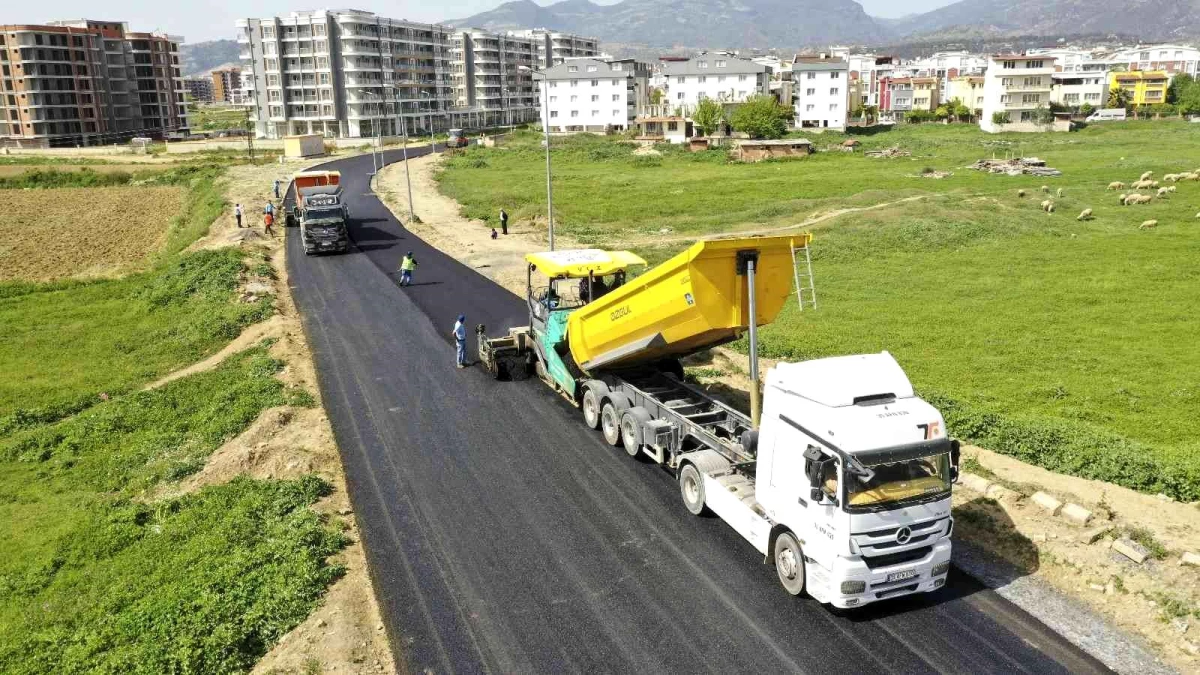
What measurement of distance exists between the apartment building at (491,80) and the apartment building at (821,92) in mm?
54692

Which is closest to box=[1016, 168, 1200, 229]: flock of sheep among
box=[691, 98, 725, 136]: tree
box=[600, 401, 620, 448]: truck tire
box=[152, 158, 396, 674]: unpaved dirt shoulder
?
box=[600, 401, 620, 448]: truck tire

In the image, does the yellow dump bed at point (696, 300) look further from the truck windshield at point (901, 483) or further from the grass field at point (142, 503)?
the grass field at point (142, 503)

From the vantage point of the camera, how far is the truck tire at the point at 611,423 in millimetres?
18391

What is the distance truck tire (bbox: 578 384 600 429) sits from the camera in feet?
63.4

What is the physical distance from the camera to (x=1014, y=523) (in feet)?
48.5

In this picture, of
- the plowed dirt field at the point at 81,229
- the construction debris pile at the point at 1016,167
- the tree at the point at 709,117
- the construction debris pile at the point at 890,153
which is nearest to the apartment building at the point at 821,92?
the tree at the point at 709,117

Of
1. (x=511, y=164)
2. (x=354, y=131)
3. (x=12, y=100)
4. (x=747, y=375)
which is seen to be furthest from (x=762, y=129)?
(x=12, y=100)

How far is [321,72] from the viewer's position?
410 feet

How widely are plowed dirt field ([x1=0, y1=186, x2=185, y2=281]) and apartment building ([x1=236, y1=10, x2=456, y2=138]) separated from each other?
5255 centimetres

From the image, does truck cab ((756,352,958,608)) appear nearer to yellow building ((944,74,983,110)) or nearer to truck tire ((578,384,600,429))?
truck tire ((578,384,600,429))

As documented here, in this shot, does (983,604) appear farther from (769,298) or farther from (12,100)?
(12,100)

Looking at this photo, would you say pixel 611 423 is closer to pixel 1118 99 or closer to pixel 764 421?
pixel 764 421

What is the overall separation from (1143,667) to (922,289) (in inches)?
997

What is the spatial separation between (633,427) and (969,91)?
151 m
